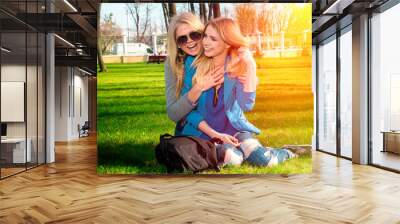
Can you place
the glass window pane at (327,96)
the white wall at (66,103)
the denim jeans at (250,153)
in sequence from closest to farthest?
the denim jeans at (250,153)
the glass window pane at (327,96)
the white wall at (66,103)

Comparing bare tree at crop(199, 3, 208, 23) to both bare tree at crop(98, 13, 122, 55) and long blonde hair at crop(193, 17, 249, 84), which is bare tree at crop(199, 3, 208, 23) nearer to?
long blonde hair at crop(193, 17, 249, 84)

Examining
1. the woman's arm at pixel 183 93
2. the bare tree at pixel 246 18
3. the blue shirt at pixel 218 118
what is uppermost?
the bare tree at pixel 246 18

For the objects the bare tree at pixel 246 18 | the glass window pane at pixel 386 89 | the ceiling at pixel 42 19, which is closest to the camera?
the ceiling at pixel 42 19

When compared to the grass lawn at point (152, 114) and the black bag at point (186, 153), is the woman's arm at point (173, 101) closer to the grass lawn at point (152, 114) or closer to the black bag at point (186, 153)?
the grass lawn at point (152, 114)

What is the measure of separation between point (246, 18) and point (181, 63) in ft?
4.48

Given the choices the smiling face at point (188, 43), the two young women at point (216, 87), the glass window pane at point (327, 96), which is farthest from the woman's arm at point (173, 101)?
the glass window pane at point (327, 96)

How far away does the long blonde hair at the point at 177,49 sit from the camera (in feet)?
24.6

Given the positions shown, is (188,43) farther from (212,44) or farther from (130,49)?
(130,49)

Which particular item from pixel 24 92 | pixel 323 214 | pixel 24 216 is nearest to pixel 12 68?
pixel 24 92

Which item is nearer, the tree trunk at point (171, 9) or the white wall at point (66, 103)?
the tree trunk at point (171, 9)

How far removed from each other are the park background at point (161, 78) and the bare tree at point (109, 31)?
17mm

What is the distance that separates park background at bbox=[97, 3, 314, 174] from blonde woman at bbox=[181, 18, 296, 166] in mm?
142

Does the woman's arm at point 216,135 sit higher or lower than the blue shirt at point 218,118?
lower

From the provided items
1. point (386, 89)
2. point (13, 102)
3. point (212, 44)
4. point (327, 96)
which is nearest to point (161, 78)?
point (212, 44)
